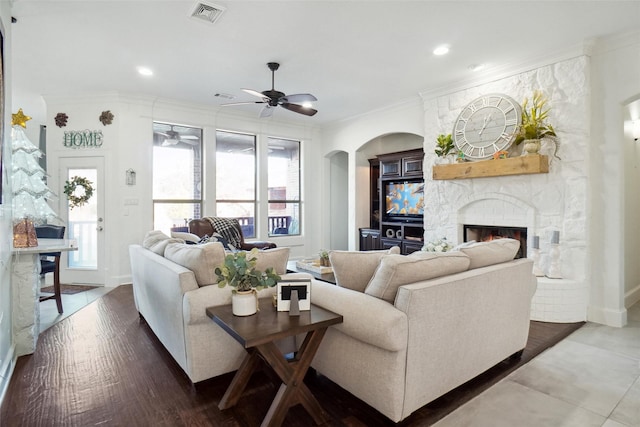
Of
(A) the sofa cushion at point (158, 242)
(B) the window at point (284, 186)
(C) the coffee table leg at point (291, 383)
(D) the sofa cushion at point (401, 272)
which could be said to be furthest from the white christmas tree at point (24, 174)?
(D) the sofa cushion at point (401, 272)

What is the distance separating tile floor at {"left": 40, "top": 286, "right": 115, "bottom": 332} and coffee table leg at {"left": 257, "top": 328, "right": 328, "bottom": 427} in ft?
9.45

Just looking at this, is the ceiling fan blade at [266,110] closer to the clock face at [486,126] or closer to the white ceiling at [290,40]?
the white ceiling at [290,40]

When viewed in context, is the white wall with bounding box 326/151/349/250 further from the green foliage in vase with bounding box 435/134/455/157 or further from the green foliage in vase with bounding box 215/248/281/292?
the green foliage in vase with bounding box 215/248/281/292

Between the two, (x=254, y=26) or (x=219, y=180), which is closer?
(x=254, y=26)

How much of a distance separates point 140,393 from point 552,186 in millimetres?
4317

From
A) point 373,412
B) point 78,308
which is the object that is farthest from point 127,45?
point 373,412

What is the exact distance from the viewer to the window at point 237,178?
626 cm

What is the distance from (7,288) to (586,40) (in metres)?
5.67

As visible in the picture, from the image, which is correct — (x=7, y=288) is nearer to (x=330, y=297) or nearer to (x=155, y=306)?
(x=155, y=306)

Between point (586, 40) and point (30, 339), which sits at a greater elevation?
point (586, 40)

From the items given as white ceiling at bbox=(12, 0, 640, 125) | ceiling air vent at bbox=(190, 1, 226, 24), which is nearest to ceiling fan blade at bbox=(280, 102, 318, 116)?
white ceiling at bbox=(12, 0, 640, 125)

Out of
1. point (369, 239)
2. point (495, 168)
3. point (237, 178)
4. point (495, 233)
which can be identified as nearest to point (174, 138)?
point (237, 178)

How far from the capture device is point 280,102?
408 cm

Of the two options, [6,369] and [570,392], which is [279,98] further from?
[570,392]
